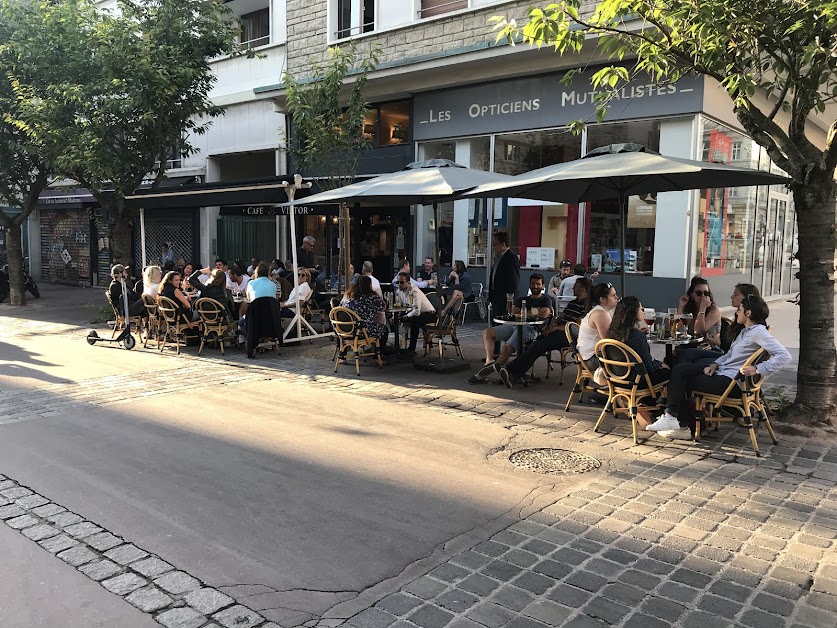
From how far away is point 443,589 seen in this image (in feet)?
11.7

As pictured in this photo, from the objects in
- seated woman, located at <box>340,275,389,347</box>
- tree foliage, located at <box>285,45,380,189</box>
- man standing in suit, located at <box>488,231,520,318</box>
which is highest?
tree foliage, located at <box>285,45,380,189</box>

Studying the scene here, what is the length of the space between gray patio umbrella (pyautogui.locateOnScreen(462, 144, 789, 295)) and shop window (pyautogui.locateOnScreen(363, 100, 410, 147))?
785 cm

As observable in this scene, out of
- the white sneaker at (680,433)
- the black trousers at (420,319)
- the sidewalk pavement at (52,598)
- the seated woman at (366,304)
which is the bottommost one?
the sidewalk pavement at (52,598)

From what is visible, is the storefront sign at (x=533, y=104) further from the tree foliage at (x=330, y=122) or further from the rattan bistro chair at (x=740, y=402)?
the rattan bistro chair at (x=740, y=402)

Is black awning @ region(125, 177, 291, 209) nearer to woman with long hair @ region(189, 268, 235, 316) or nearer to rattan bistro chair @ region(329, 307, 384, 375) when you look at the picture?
woman with long hair @ region(189, 268, 235, 316)

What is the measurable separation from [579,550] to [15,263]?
1989cm

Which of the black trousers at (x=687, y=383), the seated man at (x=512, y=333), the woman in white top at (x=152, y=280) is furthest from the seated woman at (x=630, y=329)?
the woman in white top at (x=152, y=280)

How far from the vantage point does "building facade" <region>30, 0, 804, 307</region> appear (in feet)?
41.7

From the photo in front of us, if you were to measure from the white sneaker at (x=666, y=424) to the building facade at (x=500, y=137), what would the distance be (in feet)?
22.4

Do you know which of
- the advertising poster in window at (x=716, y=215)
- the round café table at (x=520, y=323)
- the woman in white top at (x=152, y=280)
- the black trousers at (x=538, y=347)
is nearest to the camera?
the black trousers at (x=538, y=347)

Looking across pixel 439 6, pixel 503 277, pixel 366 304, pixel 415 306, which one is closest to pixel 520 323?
pixel 503 277

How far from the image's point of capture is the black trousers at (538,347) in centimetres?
813

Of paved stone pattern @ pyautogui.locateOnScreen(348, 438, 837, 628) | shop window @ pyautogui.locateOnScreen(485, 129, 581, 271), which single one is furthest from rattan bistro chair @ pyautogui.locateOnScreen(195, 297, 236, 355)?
paved stone pattern @ pyautogui.locateOnScreen(348, 438, 837, 628)

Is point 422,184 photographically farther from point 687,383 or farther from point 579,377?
point 687,383
